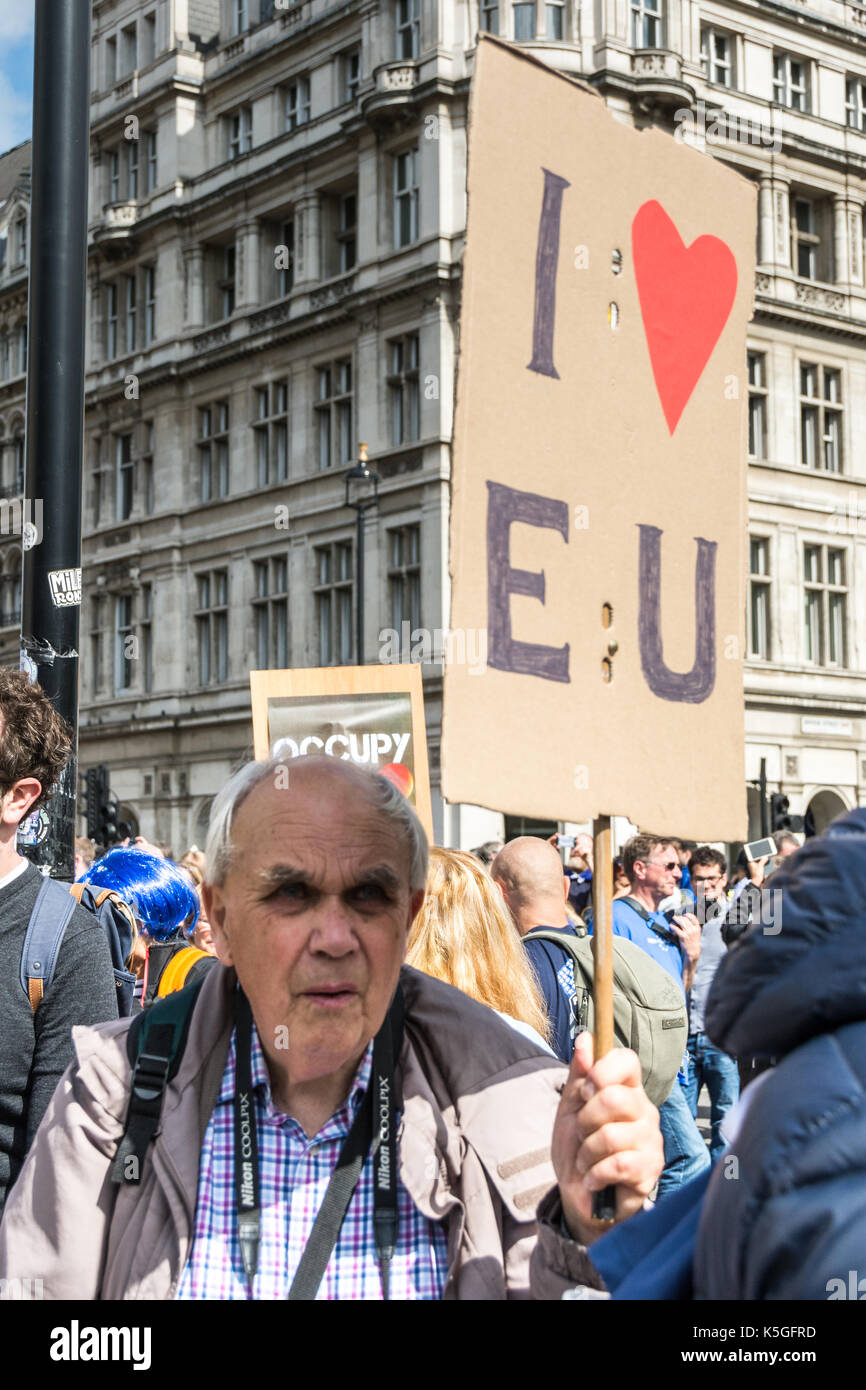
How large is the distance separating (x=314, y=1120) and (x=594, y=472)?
0.89 m

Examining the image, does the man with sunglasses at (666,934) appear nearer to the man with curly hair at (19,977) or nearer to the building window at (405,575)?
the man with curly hair at (19,977)

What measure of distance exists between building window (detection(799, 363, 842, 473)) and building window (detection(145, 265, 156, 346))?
13353 millimetres

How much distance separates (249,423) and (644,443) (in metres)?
29.9

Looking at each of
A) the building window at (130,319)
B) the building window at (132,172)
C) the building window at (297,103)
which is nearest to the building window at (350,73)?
the building window at (297,103)

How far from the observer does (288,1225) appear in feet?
6.52

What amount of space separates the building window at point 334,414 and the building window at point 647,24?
24.4 ft

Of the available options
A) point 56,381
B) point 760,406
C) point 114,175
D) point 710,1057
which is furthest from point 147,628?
point 56,381

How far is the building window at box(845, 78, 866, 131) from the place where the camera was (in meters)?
31.2

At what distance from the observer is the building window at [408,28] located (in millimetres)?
28266

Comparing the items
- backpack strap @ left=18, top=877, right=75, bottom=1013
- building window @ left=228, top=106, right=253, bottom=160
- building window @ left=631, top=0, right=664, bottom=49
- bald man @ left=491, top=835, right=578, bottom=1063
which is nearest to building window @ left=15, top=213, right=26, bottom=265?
building window @ left=228, top=106, right=253, bottom=160

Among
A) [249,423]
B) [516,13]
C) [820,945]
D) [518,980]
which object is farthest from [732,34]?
[820,945]

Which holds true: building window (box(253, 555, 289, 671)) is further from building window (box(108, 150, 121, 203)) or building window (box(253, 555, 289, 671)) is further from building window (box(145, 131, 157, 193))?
building window (box(108, 150, 121, 203))

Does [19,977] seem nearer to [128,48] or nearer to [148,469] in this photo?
[148,469]
